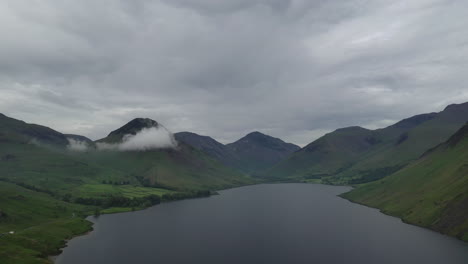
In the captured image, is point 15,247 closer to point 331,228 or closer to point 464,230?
point 331,228

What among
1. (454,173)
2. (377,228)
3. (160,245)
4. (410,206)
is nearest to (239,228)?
(160,245)

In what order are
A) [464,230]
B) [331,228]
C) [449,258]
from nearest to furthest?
[449,258], [464,230], [331,228]

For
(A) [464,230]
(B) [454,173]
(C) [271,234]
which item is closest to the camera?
(A) [464,230]

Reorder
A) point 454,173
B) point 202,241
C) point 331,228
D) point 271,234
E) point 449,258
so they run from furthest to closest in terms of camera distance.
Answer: point 454,173 < point 331,228 < point 271,234 < point 202,241 < point 449,258

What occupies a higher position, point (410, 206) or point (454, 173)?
point (454, 173)

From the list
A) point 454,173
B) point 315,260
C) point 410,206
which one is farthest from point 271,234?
point 454,173

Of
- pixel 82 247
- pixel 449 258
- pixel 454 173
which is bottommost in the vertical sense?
pixel 82 247

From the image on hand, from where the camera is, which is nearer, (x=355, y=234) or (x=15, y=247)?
(x=15, y=247)

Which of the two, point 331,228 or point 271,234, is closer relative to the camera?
point 271,234

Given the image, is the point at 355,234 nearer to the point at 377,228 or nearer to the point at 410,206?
the point at 377,228
